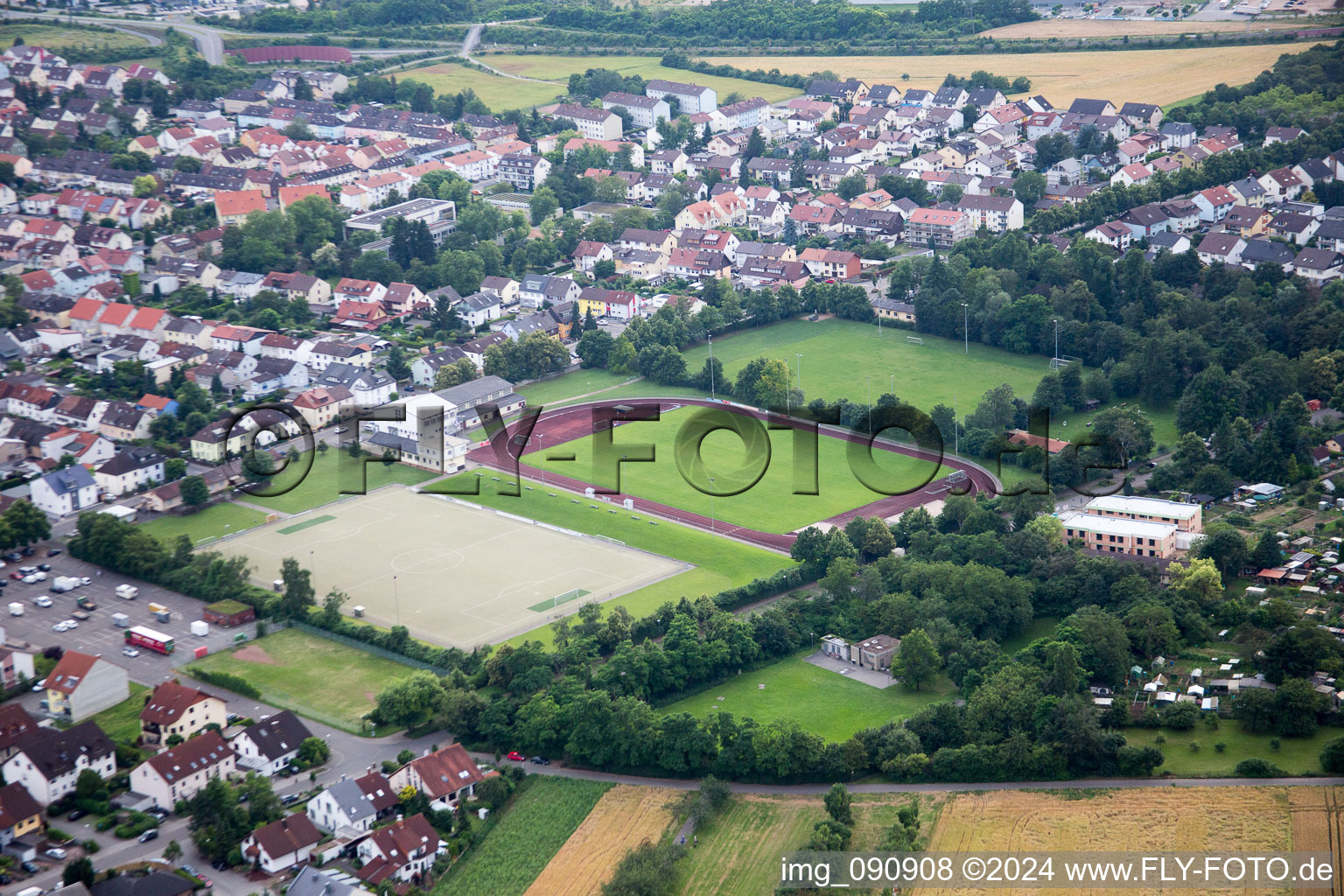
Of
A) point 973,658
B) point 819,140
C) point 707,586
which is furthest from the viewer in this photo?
point 819,140

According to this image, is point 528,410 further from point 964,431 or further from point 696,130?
point 696,130

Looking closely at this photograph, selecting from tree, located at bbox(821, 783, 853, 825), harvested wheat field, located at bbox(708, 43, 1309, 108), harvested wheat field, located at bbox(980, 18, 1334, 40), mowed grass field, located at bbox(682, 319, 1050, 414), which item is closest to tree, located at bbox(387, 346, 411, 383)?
mowed grass field, located at bbox(682, 319, 1050, 414)

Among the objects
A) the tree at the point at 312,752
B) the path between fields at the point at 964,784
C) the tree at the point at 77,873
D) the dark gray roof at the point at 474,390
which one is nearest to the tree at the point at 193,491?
the dark gray roof at the point at 474,390

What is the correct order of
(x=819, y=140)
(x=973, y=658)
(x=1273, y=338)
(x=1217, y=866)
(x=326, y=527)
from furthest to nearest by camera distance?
1. (x=819, y=140)
2. (x=1273, y=338)
3. (x=326, y=527)
4. (x=973, y=658)
5. (x=1217, y=866)

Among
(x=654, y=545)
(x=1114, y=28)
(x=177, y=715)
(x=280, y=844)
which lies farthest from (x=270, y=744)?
(x=1114, y=28)

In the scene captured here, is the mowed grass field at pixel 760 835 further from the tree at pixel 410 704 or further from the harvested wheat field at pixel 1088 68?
the harvested wheat field at pixel 1088 68

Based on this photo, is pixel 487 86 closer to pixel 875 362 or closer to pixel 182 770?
pixel 875 362

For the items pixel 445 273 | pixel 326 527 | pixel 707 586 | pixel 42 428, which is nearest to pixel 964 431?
pixel 707 586
